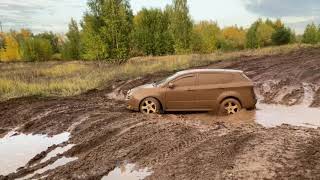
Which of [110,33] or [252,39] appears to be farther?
[252,39]

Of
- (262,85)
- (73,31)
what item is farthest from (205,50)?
(262,85)

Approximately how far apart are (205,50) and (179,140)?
55830mm

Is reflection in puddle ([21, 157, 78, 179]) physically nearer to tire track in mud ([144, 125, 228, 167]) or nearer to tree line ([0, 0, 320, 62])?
tire track in mud ([144, 125, 228, 167])

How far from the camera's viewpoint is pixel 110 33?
127 ft

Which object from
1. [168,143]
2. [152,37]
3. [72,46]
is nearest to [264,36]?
[152,37]

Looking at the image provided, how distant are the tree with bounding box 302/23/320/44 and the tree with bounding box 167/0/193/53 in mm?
33889

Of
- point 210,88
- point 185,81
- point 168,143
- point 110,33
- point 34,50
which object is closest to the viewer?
point 168,143

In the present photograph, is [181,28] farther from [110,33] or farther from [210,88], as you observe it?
[210,88]

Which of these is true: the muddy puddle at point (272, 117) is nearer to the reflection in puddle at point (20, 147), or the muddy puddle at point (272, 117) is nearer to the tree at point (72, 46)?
the reflection in puddle at point (20, 147)

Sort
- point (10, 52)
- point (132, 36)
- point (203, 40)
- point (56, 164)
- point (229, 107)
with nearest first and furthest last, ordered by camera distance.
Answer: point (56, 164) < point (229, 107) < point (132, 36) < point (203, 40) < point (10, 52)

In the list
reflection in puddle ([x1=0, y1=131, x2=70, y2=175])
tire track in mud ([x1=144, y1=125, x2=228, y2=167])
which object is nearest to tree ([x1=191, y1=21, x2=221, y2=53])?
reflection in puddle ([x1=0, y1=131, x2=70, y2=175])

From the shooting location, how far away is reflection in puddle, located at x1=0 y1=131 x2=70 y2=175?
11062 millimetres

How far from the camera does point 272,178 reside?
8.09 meters

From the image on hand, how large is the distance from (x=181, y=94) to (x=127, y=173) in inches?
260
